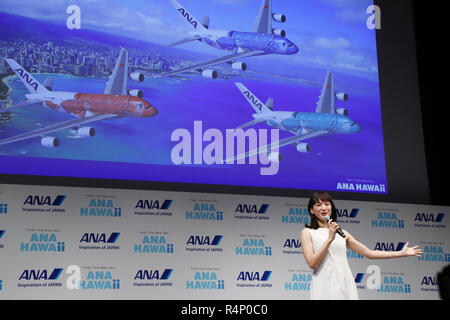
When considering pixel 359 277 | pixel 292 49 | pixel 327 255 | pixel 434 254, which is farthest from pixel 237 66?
pixel 327 255

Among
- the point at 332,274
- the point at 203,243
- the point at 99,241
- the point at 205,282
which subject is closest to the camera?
the point at 332,274

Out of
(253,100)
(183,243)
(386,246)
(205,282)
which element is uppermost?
(253,100)

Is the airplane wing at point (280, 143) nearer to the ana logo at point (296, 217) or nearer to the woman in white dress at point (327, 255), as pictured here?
the ana logo at point (296, 217)

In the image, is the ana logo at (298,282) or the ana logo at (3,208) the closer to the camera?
the ana logo at (3,208)

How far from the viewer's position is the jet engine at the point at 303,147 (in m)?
6.25

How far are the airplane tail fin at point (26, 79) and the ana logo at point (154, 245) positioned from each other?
163 centimetres

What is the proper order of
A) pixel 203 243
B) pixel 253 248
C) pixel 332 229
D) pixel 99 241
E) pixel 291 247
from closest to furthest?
pixel 332 229 → pixel 99 241 → pixel 203 243 → pixel 253 248 → pixel 291 247

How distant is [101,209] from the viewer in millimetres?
5535

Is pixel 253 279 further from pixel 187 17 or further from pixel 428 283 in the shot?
pixel 187 17

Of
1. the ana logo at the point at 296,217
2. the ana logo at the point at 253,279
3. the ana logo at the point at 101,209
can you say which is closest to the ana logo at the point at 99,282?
the ana logo at the point at 101,209

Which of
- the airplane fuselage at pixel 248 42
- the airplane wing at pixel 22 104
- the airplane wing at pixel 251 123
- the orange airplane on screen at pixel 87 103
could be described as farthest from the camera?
the airplane fuselage at pixel 248 42

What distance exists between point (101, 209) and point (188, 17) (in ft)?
6.91
